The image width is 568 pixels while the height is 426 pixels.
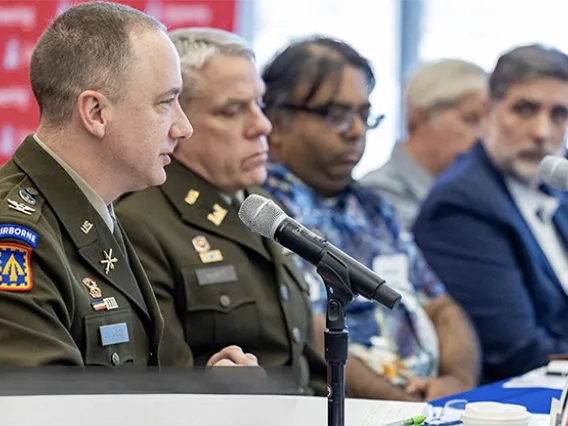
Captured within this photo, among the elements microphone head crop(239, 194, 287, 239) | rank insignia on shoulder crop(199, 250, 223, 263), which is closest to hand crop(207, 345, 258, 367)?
rank insignia on shoulder crop(199, 250, 223, 263)

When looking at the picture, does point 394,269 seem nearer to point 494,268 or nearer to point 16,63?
point 494,268

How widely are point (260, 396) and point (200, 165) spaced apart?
147 centimetres

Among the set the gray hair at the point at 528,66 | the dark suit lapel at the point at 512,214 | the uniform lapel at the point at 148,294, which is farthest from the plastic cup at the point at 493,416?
the gray hair at the point at 528,66

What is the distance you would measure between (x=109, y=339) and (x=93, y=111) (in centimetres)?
45

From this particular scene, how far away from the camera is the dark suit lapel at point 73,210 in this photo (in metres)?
2.29

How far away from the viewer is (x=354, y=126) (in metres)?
3.87

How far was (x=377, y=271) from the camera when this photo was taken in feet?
12.6

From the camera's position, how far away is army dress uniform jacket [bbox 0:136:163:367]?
2.08 meters

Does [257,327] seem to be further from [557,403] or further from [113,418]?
[113,418]

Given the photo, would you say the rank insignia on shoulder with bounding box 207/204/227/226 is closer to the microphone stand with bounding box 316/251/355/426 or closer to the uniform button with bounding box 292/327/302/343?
the uniform button with bounding box 292/327/302/343

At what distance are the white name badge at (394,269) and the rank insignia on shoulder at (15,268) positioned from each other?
1.86 metres

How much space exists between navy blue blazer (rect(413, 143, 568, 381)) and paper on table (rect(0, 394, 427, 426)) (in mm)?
2349

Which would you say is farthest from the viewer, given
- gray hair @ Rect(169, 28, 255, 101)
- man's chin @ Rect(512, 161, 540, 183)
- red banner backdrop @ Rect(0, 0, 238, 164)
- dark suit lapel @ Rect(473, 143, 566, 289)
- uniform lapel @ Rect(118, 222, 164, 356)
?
red banner backdrop @ Rect(0, 0, 238, 164)

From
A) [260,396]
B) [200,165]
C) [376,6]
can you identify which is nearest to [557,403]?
[260,396]
